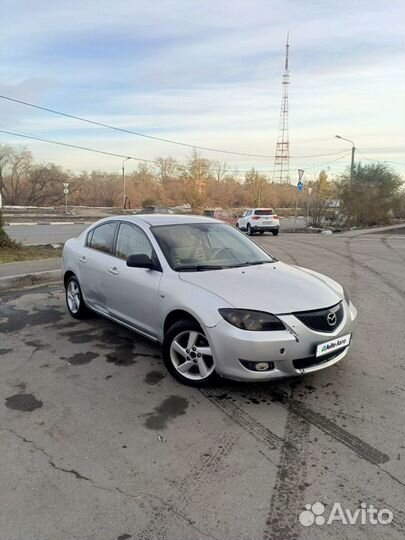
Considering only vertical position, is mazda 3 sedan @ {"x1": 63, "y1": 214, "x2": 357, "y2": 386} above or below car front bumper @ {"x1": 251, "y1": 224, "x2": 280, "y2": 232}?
above

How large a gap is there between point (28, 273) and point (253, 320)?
6831 mm

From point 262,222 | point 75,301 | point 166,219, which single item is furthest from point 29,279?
point 262,222

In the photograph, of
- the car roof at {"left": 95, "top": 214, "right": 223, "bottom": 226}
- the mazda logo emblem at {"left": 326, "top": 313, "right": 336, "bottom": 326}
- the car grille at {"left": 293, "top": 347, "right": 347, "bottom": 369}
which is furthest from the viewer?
the car roof at {"left": 95, "top": 214, "right": 223, "bottom": 226}

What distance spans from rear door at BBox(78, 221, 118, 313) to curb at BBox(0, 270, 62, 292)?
3.30m

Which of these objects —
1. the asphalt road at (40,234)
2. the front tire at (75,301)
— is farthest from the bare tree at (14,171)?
the front tire at (75,301)

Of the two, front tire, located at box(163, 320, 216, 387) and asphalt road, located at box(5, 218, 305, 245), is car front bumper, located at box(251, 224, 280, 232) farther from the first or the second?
front tire, located at box(163, 320, 216, 387)

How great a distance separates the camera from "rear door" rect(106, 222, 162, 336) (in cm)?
441

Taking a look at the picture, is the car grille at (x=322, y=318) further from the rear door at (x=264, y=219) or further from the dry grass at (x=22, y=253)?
the rear door at (x=264, y=219)

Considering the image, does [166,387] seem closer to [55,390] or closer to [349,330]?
[55,390]

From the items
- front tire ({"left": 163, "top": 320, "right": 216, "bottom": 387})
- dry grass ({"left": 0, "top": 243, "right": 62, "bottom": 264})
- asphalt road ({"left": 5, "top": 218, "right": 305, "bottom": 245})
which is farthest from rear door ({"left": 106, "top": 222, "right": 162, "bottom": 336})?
asphalt road ({"left": 5, "top": 218, "right": 305, "bottom": 245})

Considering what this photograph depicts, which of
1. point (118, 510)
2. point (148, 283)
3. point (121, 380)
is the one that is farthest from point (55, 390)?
point (118, 510)

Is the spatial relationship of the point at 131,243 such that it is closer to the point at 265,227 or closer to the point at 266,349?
the point at 266,349

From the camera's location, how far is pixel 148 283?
4.45 meters

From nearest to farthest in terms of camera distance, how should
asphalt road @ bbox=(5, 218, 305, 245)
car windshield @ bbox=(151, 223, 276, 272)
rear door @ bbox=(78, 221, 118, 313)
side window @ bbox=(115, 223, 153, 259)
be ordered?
car windshield @ bbox=(151, 223, 276, 272)
side window @ bbox=(115, 223, 153, 259)
rear door @ bbox=(78, 221, 118, 313)
asphalt road @ bbox=(5, 218, 305, 245)
